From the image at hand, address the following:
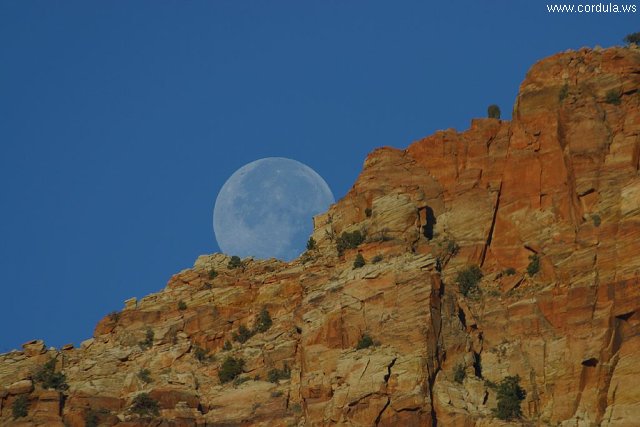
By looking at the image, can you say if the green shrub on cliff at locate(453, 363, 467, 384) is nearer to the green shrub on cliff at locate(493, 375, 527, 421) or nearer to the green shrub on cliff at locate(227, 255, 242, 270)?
the green shrub on cliff at locate(493, 375, 527, 421)

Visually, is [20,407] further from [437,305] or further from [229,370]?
[437,305]

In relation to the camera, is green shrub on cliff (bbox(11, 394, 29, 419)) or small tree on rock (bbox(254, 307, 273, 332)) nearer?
green shrub on cliff (bbox(11, 394, 29, 419))

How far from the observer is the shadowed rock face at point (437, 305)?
147m

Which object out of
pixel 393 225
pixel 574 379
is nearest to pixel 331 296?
pixel 393 225

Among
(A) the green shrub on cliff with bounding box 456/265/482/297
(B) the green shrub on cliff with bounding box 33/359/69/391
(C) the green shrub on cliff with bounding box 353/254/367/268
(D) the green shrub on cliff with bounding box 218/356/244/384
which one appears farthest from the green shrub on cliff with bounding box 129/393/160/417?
(A) the green shrub on cliff with bounding box 456/265/482/297

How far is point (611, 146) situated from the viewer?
15988cm

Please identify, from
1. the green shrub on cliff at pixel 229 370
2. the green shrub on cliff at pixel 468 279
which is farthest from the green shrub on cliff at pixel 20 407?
the green shrub on cliff at pixel 468 279

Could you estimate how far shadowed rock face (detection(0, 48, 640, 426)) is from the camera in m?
147

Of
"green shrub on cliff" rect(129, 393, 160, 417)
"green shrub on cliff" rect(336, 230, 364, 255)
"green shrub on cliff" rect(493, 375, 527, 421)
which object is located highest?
"green shrub on cliff" rect(336, 230, 364, 255)

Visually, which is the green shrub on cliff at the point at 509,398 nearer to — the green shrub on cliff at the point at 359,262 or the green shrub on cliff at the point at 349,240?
the green shrub on cliff at the point at 359,262

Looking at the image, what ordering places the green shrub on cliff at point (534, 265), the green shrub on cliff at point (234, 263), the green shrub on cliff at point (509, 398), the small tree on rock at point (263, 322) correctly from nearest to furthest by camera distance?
the green shrub on cliff at point (509, 398)
the green shrub on cliff at point (534, 265)
the small tree on rock at point (263, 322)
the green shrub on cliff at point (234, 263)

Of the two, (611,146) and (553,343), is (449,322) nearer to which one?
(553,343)

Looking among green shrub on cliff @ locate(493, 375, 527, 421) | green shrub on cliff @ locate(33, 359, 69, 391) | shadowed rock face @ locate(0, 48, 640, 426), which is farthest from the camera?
green shrub on cliff @ locate(33, 359, 69, 391)

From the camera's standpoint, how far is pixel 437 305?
153 meters
